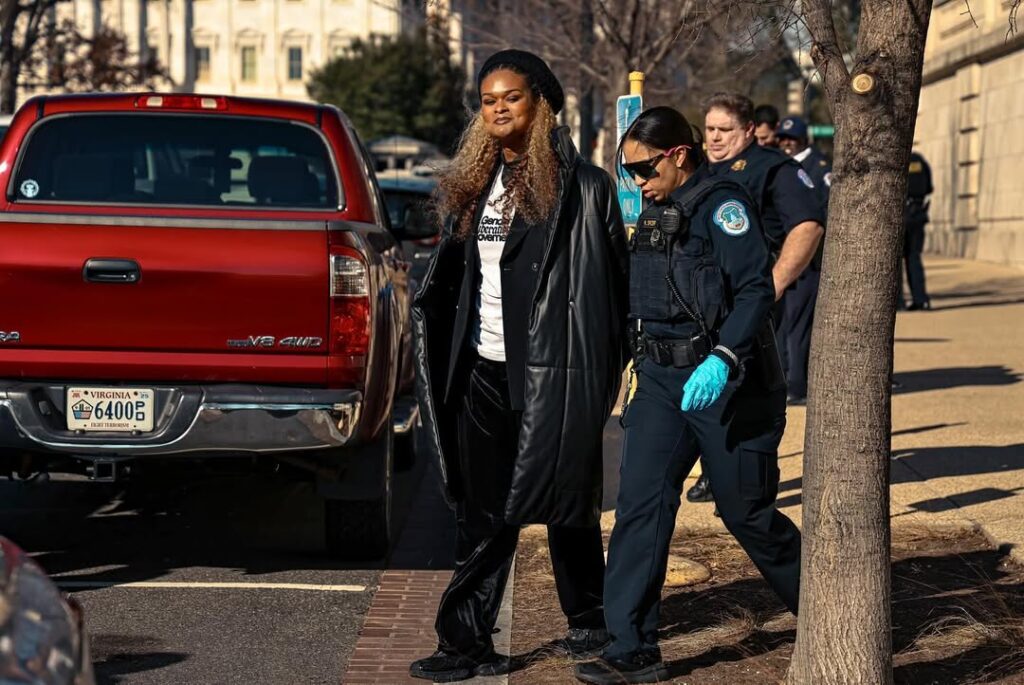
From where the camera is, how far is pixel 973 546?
7223 millimetres

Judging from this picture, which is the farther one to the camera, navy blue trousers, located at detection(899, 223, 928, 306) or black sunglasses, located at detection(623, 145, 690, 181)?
navy blue trousers, located at detection(899, 223, 928, 306)

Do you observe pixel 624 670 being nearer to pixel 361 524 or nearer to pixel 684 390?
pixel 684 390

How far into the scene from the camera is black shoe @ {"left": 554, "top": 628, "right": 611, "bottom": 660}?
18.0 ft

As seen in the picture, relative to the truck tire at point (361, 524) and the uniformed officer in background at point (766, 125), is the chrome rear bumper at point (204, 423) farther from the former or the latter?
the uniformed officer in background at point (766, 125)

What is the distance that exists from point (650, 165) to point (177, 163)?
289 centimetres

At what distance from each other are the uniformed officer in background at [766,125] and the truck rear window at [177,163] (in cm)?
364

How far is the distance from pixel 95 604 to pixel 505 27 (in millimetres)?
15023

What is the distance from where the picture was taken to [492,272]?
5.23 metres

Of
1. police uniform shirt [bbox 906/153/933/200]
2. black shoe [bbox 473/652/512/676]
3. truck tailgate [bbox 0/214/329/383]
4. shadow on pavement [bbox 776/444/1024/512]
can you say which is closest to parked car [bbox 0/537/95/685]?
black shoe [bbox 473/652/512/676]

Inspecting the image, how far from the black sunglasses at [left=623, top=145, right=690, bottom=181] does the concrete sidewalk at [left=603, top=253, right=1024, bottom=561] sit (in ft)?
8.47

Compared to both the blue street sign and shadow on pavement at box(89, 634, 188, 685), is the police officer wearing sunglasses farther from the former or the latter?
the blue street sign

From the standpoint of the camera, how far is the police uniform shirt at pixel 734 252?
198 inches

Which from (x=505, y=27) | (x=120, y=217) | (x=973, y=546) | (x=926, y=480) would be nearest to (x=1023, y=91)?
(x=505, y=27)

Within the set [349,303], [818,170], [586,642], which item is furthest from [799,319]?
[586,642]
